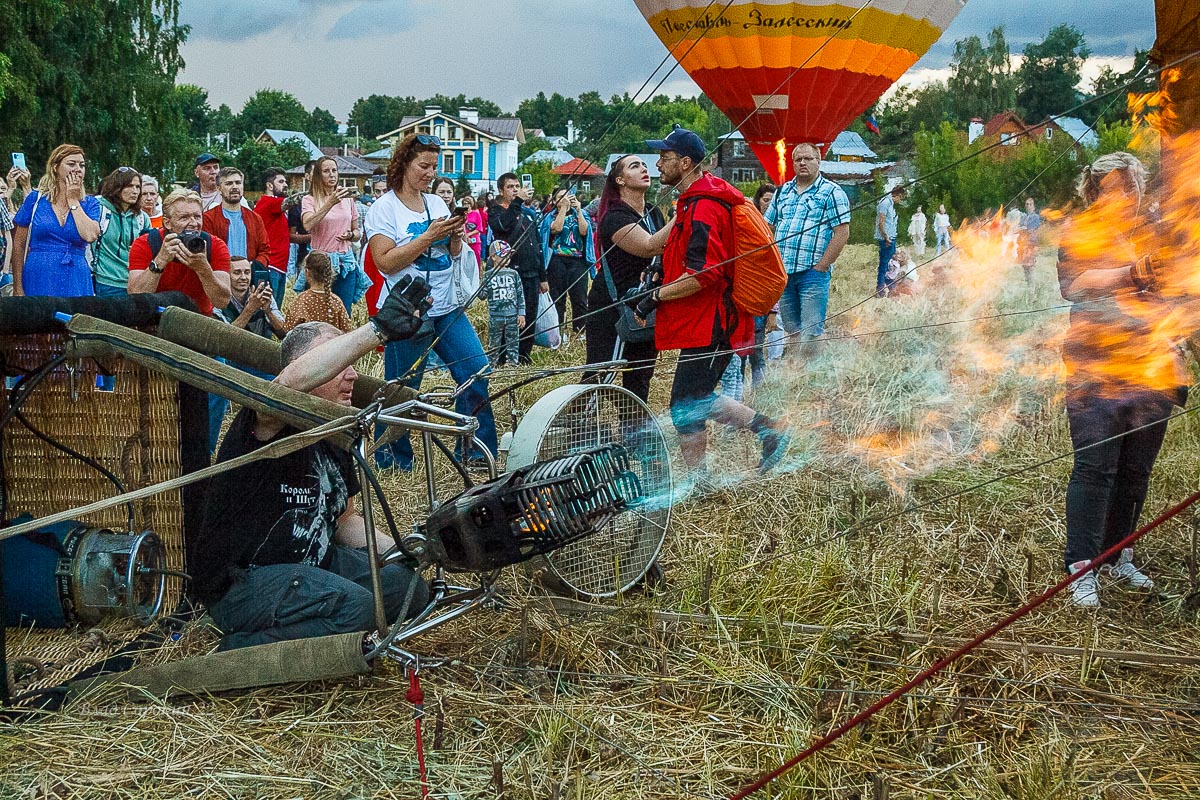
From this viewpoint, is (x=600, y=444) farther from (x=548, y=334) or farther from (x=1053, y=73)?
(x=548, y=334)

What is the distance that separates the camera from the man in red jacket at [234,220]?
302 inches

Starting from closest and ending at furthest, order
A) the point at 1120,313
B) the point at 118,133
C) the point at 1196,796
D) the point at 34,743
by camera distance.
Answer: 1. the point at 1196,796
2. the point at 34,743
3. the point at 1120,313
4. the point at 118,133

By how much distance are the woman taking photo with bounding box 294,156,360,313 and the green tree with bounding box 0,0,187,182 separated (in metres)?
17.6

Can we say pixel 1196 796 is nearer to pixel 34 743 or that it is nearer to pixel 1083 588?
pixel 1083 588

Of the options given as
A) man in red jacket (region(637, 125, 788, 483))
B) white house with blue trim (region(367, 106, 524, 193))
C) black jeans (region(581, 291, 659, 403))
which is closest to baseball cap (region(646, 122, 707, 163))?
man in red jacket (region(637, 125, 788, 483))

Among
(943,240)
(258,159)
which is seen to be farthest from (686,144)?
(258,159)

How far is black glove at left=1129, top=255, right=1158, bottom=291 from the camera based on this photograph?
11.7 ft

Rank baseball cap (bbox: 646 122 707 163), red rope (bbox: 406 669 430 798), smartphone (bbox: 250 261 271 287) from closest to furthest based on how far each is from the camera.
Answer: red rope (bbox: 406 669 430 798), baseball cap (bbox: 646 122 707 163), smartphone (bbox: 250 261 271 287)

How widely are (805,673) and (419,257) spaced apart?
3.07 meters

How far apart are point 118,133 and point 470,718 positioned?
27532 millimetres

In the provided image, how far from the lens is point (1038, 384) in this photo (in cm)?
475

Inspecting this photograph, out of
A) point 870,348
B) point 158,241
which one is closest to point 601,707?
point 870,348

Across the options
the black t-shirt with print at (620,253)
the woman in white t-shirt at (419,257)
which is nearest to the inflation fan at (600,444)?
the woman in white t-shirt at (419,257)

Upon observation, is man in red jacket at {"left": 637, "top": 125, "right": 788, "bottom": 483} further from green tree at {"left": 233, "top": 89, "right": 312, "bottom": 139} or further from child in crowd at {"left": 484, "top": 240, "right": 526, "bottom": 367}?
green tree at {"left": 233, "top": 89, "right": 312, "bottom": 139}
